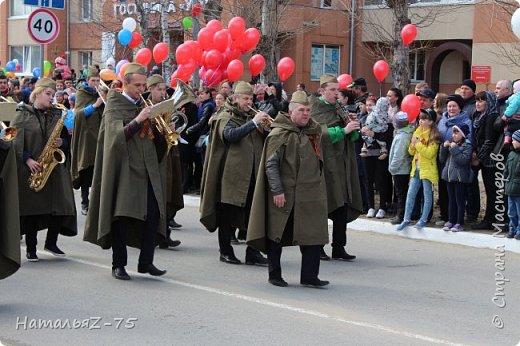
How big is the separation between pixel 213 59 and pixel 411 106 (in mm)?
6120

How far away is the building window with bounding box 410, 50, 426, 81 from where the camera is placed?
33625 mm

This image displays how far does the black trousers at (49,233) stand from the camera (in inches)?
379

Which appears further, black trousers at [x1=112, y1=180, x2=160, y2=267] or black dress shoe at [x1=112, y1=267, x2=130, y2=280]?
black dress shoe at [x1=112, y1=267, x2=130, y2=280]

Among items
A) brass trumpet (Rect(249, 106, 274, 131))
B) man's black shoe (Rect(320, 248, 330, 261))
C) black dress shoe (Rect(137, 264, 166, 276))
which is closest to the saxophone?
black dress shoe (Rect(137, 264, 166, 276))

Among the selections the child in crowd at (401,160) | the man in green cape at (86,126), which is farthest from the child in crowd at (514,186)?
the man in green cape at (86,126)

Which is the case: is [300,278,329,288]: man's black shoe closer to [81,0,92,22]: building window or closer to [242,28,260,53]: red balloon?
[242,28,260,53]: red balloon

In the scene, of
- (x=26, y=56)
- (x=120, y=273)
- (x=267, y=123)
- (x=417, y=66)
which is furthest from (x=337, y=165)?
(x=26, y=56)

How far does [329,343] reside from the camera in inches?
253

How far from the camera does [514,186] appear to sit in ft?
35.0

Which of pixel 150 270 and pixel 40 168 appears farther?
pixel 40 168

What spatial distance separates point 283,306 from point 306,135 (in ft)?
5.87

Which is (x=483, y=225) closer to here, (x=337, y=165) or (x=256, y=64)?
(x=337, y=165)

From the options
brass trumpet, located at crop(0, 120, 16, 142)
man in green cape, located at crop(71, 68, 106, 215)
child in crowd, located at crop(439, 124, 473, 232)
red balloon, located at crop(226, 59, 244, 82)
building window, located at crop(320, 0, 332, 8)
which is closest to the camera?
brass trumpet, located at crop(0, 120, 16, 142)

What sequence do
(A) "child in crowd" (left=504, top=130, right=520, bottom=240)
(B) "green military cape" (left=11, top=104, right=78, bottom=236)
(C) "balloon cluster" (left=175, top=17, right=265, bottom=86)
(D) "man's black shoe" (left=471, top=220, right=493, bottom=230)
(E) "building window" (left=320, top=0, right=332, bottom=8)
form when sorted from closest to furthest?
(B) "green military cape" (left=11, top=104, right=78, bottom=236), (A) "child in crowd" (left=504, top=130, right=520, bottom=240), (D) "man's black shoe" (left=471, top=220, right=493, bottom=230), (C) "balloon cluster" (left=175, top=17, right=265, bottom=86), (E) "building window" (left=320, top=0, right=332, bottom=8)
